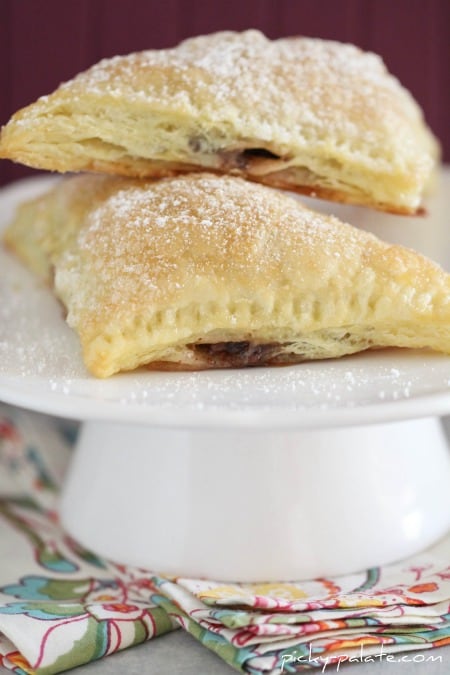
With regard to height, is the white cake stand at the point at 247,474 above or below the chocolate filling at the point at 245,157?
below

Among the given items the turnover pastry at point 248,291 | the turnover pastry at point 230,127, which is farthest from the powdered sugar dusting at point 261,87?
the turnover pastry at point 248,291

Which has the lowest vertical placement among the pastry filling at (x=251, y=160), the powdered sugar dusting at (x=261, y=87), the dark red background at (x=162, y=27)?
the dark red background at (x=162, y=27)

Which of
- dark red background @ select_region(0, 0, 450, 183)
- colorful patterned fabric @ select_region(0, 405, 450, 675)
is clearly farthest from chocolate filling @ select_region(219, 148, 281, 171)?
dark red background @ select_region(0, 0, 450, 183)

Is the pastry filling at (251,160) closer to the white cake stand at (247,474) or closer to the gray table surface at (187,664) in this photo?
the white cake stand at (247,474)

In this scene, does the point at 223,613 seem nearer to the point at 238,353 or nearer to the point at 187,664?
the point at 187,664

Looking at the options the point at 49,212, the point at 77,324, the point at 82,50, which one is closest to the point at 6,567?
the point at 77,324

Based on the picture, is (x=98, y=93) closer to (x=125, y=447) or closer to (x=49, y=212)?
(x=49, y=212)

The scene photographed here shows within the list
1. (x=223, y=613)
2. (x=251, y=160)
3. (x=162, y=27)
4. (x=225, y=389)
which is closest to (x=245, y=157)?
(x=251, y=160)

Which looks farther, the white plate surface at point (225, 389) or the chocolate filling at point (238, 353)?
the chocolate filling at point (238, 353)
